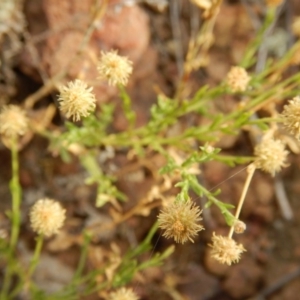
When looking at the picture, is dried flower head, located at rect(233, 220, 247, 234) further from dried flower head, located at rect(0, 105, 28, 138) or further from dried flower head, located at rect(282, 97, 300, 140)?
dried flower head, located at rect(0, 105, 28, 138)

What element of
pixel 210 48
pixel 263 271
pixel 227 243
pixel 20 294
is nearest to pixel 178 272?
pixel 263 271

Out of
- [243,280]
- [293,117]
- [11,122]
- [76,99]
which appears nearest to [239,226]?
[293,117]

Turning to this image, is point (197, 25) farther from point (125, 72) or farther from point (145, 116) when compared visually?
point (125, 72)

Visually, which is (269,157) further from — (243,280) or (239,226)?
(243,280)

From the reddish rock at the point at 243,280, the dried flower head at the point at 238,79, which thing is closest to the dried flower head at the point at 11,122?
the dried flower head at the point at 238,79

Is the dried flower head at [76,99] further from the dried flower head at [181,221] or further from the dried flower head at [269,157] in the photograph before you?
the dried flower head at [269,157]
